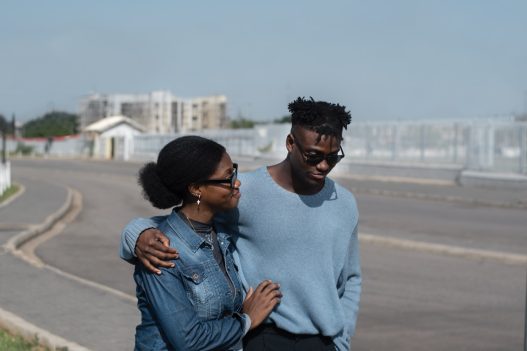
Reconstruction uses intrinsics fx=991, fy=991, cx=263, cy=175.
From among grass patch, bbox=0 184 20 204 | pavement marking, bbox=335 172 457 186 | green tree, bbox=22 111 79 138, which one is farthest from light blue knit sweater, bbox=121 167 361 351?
green tree, bbox=22 111 79 138

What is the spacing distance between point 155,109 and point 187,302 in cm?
11639

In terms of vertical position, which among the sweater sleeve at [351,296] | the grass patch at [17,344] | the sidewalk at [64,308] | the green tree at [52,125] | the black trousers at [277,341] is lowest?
the green tree at [52,125]

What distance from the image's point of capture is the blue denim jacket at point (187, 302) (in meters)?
3.21

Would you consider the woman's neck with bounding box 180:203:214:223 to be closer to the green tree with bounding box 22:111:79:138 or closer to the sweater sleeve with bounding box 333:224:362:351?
the sweater sleeve with bounding box 333:224:362:351

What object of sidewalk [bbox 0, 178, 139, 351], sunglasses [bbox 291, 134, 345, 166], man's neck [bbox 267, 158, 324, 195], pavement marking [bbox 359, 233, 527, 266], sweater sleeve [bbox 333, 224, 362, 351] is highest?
sunglasses [bbox 291, 134, 345, 166]

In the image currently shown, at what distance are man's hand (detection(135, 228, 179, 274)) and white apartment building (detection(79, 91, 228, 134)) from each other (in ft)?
348

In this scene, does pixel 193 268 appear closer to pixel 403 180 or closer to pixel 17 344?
pixel 17 344

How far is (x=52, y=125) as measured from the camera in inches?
4990

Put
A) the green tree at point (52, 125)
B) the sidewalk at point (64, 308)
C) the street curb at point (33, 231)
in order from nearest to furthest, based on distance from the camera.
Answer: the sidewalk at point (64, 308) < the street curb at point (33, 231) < the green tree at point (52, 125)

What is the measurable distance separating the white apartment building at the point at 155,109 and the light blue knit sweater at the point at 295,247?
10574 cm

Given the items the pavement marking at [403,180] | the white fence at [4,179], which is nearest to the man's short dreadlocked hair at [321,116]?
the white fence at [4,179]

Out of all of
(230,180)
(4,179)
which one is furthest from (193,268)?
(4,179)

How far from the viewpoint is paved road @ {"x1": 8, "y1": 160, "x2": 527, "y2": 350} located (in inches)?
349

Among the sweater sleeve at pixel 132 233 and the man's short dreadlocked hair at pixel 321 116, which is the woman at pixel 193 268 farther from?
the man's short dreadlocked hair at pixel 321 116
